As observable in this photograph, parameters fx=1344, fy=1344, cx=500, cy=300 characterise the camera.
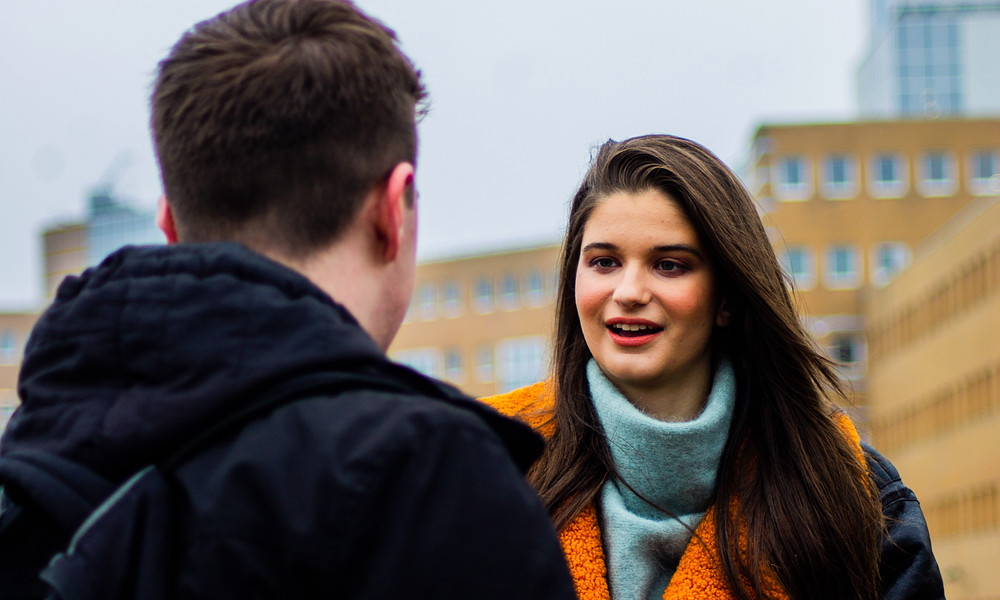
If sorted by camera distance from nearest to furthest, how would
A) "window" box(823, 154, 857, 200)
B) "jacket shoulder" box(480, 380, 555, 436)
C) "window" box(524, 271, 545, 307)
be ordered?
"jacket shoulder" box(480, 380, 555, 436)
"window" box(823, 154, 857, 200)
"window" box(524, 271, 545, 307)

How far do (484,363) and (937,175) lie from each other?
83.0 ft

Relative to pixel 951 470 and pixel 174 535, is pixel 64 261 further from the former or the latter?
pixel 174 535

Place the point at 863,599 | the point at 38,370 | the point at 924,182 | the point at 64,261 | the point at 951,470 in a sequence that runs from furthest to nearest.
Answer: the point at 64,261, the point at 924,182, the point at 951,470, the point at 863,599, the point at 38,370

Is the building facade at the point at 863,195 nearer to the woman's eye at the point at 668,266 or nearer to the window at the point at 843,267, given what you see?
the window at the point at 843,267

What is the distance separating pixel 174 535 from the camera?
153 centimetres

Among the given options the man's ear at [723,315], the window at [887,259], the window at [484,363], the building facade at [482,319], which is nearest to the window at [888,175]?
the window at [887,259]

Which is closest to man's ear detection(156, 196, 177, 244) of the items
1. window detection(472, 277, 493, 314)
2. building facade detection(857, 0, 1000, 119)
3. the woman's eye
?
the woman's eye

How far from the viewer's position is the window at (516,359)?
70.0m

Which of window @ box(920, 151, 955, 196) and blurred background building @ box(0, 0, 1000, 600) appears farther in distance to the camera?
window @ box(920, 151, 955, 196)

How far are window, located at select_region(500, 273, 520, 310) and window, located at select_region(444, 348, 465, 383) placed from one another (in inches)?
156

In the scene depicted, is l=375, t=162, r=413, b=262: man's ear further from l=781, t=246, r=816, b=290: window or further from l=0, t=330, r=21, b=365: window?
l=0, t=330, r=21, b=365: window

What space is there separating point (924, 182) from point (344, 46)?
59.7m

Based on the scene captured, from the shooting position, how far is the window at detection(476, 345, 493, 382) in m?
71.1

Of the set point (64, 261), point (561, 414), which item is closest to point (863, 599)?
point (561, 414)
